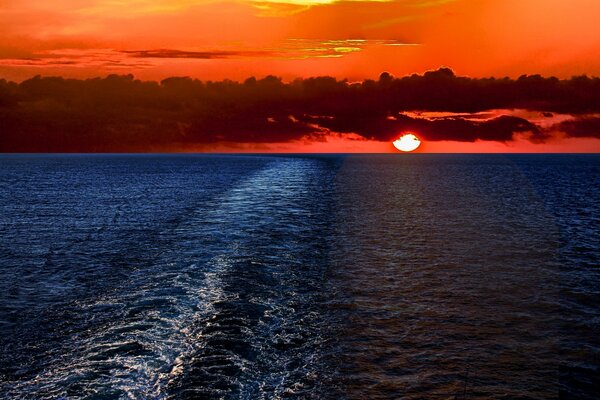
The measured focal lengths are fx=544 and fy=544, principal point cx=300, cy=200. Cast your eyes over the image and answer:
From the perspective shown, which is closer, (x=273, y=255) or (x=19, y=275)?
(x=19, y=275)

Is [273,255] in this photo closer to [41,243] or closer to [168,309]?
[168,309]

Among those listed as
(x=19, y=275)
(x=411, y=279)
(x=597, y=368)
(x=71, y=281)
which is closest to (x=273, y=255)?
(x=411, y=279)

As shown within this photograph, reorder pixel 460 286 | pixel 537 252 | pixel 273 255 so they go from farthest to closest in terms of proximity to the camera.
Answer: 1. pixel 537 252
2. pixel 273 255
3. pixel 460 286

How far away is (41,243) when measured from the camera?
3962 centimetres

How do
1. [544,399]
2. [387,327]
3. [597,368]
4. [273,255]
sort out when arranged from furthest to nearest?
1. [273,255]
2. [387,327]
3. [597,368]
4. [544,399]

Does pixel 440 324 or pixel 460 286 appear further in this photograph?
pixel 460 286

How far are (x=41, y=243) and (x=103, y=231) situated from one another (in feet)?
21.9

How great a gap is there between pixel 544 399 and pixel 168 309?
1464cm

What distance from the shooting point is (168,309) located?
23.0 meters

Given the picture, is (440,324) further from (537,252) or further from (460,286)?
(537,252)

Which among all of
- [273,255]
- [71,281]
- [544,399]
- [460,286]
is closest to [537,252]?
[460,286]

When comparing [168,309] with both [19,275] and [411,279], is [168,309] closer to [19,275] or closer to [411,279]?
[19,275]

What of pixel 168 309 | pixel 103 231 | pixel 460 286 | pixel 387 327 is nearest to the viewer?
pixel 387 327

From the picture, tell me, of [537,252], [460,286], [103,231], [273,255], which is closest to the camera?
[460,286]
